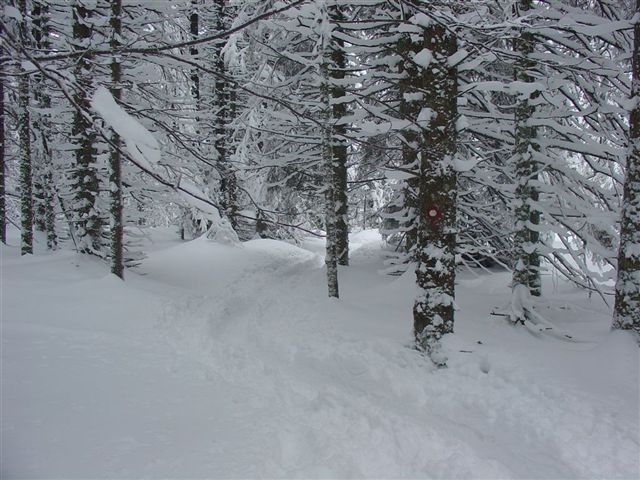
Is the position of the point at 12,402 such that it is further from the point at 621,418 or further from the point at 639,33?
the point at 639,33

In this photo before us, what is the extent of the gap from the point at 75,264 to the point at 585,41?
38.8ft

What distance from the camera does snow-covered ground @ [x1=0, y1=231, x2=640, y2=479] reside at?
394 cm

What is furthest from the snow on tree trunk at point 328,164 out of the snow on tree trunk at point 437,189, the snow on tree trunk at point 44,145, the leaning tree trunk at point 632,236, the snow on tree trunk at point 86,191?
the snow on tree trunk at point 44,145

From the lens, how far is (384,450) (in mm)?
4176

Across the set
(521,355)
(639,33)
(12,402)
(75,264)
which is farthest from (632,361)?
(75,264)

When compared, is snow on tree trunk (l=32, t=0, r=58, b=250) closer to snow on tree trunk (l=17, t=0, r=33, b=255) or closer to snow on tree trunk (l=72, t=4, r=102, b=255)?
snow on tree trunk (l=17, t=0, r=33, b=255)

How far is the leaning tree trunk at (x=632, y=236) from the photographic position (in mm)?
5961

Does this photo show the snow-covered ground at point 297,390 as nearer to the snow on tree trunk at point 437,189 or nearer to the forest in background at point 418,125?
the snow on tree trunk at point 437,189

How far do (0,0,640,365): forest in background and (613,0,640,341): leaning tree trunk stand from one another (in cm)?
2

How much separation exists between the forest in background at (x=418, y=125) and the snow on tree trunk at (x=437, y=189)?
2 centimetres

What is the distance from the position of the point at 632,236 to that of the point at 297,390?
524cm

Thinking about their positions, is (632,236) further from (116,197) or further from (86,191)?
(86,191)

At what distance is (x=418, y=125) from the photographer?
4812 millimetres

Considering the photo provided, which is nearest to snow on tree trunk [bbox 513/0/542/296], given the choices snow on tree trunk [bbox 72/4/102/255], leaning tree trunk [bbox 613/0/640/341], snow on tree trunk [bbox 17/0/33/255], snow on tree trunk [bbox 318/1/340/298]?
leaning tree trunk [bbox 613/0/640/341]
